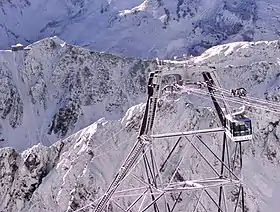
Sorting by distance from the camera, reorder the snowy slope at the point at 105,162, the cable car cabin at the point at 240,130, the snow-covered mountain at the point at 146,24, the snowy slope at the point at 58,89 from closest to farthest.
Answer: the cable car cabin at the point at 240,130 < the snowy slope at the point at 105,162 < the snowy slope at the point at 58,89 < the snow-covered mountain at the point at 146,24

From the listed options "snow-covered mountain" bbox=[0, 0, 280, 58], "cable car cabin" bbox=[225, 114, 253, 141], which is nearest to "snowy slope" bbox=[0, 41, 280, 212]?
"cable car cabin" bbox=[225, 114, 253, 141]

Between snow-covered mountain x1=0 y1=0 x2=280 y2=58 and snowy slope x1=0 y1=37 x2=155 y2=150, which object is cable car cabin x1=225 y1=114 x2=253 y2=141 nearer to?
snowy slope x1=0 y1=37 x2=155 y2=150

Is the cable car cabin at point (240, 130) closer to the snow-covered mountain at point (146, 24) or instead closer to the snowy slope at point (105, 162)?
the snowy slope at point (105, 162)

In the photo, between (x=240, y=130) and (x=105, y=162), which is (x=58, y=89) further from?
(x=240, y=130)

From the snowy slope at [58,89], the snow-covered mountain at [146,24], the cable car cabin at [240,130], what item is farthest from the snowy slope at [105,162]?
the snow-covered mountain at [146,24]

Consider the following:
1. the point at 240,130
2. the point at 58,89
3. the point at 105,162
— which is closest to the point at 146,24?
the point at 58,89

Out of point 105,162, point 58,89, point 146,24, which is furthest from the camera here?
point 146,24
